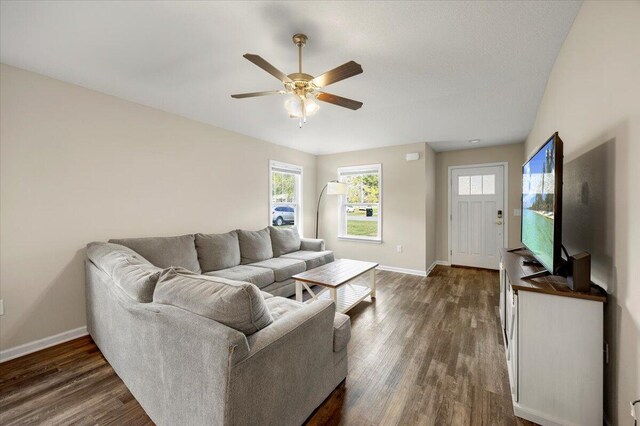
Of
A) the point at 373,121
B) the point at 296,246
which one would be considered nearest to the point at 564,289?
the point at 373,121

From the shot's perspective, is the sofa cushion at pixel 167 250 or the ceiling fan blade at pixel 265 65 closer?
the ceiling fan blade at pixel 265 65

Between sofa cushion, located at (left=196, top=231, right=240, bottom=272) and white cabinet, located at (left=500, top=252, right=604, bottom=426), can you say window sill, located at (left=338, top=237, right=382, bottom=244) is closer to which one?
sofa cushion, located at (left=196, top=231, right=240, bottom=272)

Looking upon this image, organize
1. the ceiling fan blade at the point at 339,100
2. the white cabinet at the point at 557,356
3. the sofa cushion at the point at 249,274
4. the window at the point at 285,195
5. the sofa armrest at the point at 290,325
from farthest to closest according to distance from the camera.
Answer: the window at the point at 285,195 → the sofa cushion at the point at 249,274 → the ceiling fan blade at the point at 339,100 → the white cabinet at the point at 557,356 → the sofa armrest at the point at 290,325

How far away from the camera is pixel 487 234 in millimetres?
5016

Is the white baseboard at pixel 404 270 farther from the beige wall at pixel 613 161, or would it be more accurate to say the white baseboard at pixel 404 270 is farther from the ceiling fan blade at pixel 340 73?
the ceiling fan blade at pixel 340 73

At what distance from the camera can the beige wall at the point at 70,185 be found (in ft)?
7.28

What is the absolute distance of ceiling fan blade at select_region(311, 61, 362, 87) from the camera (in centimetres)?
165

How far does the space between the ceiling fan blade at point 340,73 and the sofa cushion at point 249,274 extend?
83.7 inches

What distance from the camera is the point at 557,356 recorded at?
1447mm

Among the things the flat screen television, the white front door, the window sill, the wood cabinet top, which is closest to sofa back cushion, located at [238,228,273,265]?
the window sill

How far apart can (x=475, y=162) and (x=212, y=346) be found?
218 inches

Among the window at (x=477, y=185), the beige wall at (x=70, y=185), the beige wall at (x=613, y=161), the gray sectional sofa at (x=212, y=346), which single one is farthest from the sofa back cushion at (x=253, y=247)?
the window at (x=477, y=185)

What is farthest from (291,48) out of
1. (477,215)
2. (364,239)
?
(477,215)

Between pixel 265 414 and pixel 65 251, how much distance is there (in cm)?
256
